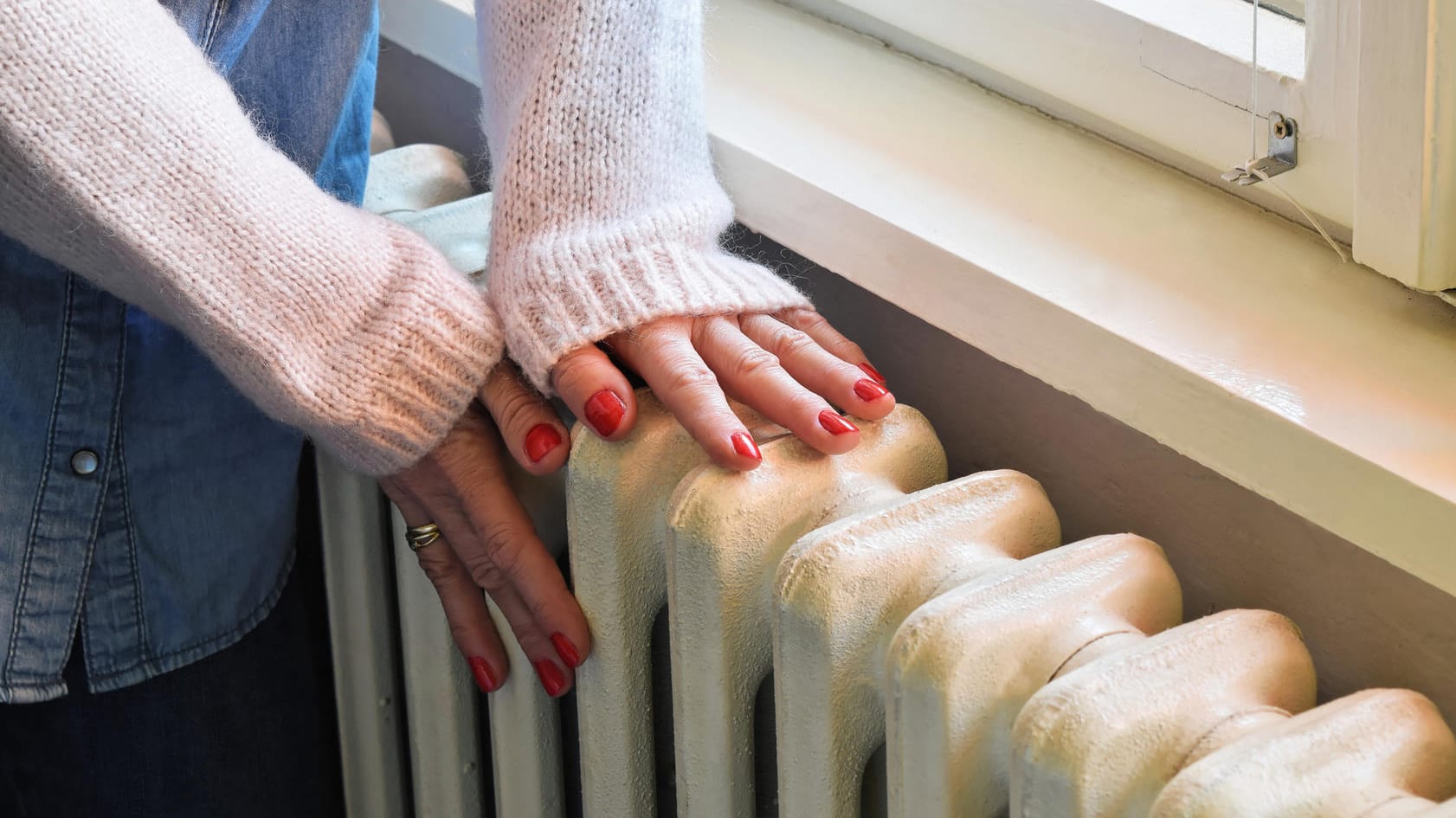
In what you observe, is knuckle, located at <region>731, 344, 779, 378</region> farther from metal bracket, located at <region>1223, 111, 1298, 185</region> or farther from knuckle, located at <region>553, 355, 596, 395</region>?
metal bracket, located at <region>1223, 111, 1298, 185</region>

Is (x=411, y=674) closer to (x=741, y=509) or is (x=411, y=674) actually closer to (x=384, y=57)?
(x=741, y=509)

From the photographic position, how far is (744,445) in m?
0.58

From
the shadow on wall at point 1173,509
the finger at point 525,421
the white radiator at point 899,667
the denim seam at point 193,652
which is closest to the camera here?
the white radiator at point 899,667

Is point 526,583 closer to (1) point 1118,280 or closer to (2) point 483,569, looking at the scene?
(2) point 483,569

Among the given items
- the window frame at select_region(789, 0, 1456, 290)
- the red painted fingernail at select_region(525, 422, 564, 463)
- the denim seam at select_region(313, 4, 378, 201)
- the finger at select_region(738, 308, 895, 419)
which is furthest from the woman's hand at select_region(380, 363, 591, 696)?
the window frame at select_region(789, 0, 1456, 290)

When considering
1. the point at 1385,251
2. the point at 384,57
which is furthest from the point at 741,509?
the point at 384,57

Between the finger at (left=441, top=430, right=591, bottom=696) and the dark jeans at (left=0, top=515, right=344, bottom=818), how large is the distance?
269mm

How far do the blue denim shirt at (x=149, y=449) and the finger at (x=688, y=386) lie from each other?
0.28 metres

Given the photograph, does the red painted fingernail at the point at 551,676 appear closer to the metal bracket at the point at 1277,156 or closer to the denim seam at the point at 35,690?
the denim seam at the point at 35,690

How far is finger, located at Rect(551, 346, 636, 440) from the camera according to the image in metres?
0.62

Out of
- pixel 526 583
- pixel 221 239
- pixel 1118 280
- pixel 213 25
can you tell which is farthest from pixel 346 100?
pixel 1118 280

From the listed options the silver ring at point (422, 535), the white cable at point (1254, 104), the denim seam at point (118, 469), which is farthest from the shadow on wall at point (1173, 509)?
the denim seam at point (118, 469)

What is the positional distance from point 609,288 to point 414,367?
0.33ft

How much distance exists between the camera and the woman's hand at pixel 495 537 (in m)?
0.67
